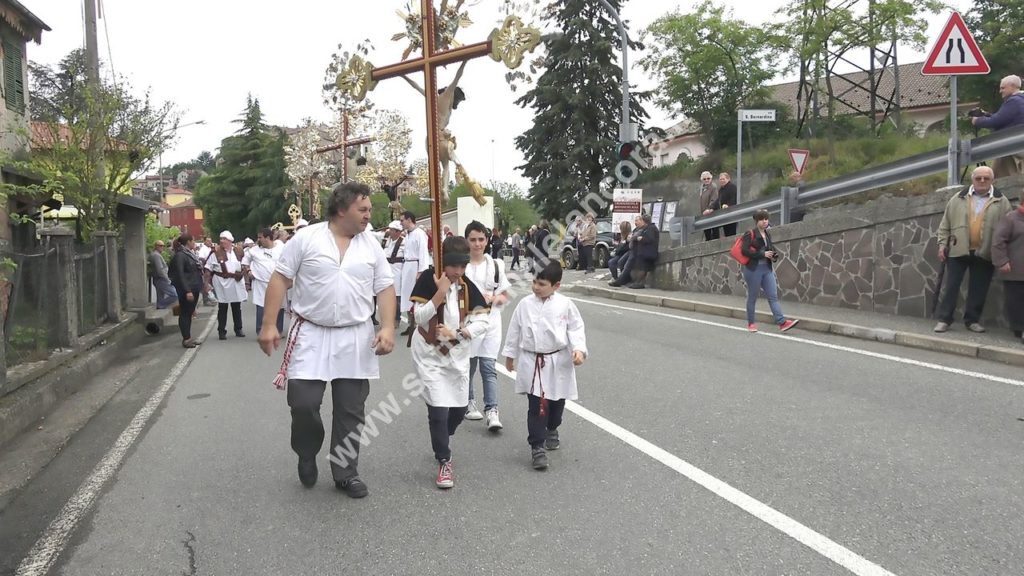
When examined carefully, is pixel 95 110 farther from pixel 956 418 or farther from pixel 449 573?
pixel 956 418

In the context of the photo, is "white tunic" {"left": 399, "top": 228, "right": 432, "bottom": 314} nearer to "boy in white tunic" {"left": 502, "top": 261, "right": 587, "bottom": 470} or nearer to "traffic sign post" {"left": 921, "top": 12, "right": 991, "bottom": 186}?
"boy in white tunic" {"left": 502, "top": 261, "right": 587, "bottom": 470}

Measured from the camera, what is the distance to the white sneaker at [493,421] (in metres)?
5.73

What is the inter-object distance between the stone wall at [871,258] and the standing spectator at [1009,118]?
0.75m

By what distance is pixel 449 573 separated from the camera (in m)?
3.37

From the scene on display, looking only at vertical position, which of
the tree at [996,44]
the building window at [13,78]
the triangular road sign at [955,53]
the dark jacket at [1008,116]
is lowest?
the dark jacket at [1008,116]

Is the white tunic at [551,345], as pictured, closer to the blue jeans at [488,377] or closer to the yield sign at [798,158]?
the blue jeans at [488,377]

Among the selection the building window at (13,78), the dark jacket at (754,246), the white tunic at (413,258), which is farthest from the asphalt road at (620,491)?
the building window at (13,78)

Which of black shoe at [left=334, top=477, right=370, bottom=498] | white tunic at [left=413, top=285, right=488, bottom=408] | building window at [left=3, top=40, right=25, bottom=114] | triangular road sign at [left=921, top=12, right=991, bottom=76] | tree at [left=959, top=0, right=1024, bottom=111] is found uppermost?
tree at [left=959, top=0, right=1024, bottom=111]

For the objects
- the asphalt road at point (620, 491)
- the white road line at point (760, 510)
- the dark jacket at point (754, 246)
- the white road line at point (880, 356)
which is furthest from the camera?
the dark jacket at point (754, 246)

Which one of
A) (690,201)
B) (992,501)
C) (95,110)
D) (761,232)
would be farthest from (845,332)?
(690,201)

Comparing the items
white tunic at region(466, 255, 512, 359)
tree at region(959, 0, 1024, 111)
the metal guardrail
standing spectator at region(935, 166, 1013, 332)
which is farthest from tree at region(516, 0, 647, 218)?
white tunic at region(466, 255, 512, 359)

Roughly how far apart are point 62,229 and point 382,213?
6107cm

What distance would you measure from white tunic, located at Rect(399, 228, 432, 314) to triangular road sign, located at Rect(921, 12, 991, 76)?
6841mm

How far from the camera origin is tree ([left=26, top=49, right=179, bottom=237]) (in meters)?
12.4
